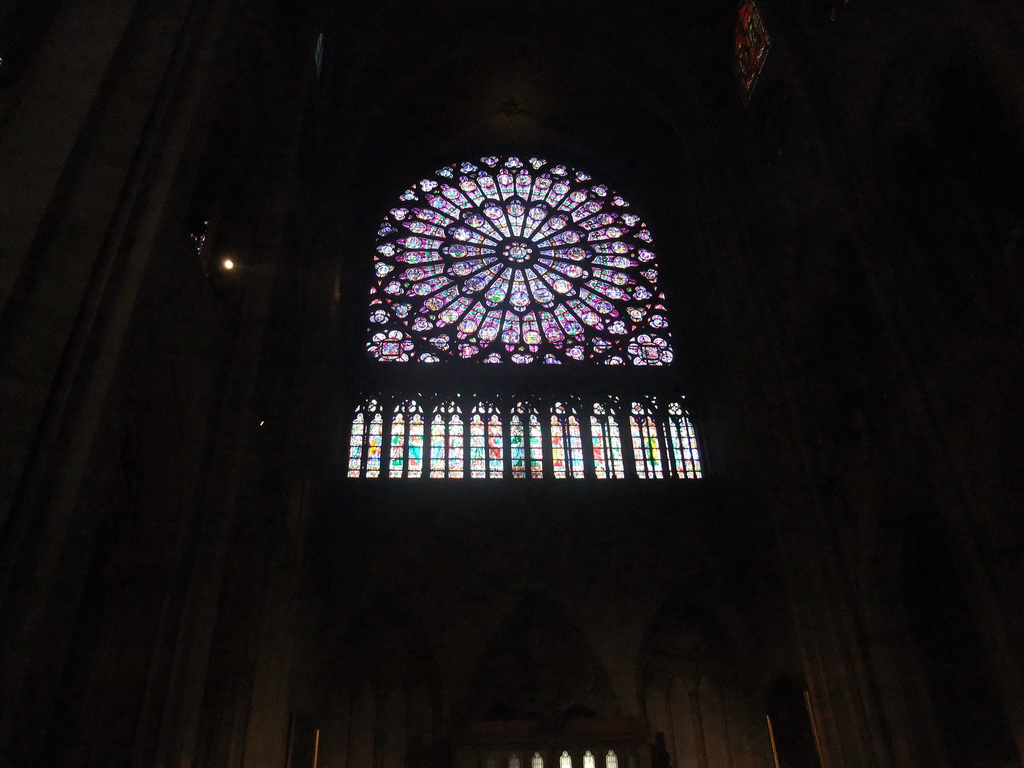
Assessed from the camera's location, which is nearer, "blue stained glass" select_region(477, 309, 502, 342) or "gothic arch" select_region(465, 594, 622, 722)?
"gothic arch" select_region(465, 594, 622, 722)

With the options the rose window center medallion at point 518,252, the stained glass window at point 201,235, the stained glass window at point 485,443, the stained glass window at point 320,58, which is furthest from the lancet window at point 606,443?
the stained glass window at point 201,235

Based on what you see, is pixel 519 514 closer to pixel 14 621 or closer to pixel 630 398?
pixel 630 398

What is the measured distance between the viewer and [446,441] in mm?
11391

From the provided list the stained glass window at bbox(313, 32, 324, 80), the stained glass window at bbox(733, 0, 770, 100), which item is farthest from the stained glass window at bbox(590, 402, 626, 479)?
the stained glass window at bbox(313, 32, 324, 80)

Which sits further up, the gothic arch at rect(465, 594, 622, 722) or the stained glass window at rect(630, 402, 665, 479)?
the stained glass window at rect(630, 402, 665, 479)

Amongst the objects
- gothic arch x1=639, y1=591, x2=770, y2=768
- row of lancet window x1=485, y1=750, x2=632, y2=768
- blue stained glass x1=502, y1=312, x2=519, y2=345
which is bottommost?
row of lancet window x1=485, y1=750, x2=632, y2=768

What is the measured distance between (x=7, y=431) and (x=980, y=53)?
23.9 ft

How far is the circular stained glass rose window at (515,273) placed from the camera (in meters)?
12.6

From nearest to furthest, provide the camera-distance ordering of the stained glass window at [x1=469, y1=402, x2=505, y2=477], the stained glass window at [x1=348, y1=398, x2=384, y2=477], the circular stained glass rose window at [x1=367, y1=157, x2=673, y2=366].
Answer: the stained glass window at [x1=348, y1=398, x2=384, y2=477] → the stained glass window at [x1=469, y1=402, x2=505, y2=477] → the circular stained glass rose window at [x1=367, y1=157, x2=673, y2=366]

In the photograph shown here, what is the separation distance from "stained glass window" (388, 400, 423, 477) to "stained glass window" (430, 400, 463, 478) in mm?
184

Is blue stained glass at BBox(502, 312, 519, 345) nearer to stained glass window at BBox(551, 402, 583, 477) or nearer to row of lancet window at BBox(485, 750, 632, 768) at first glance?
stained glass window at BBox(551, 402, 583, 477)

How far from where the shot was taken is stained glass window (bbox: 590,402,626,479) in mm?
11281

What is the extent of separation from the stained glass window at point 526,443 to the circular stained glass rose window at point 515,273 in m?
1.00

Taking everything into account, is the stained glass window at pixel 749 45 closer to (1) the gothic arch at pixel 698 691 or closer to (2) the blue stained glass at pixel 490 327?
(2) the blue stained glass at pixel 490 327
